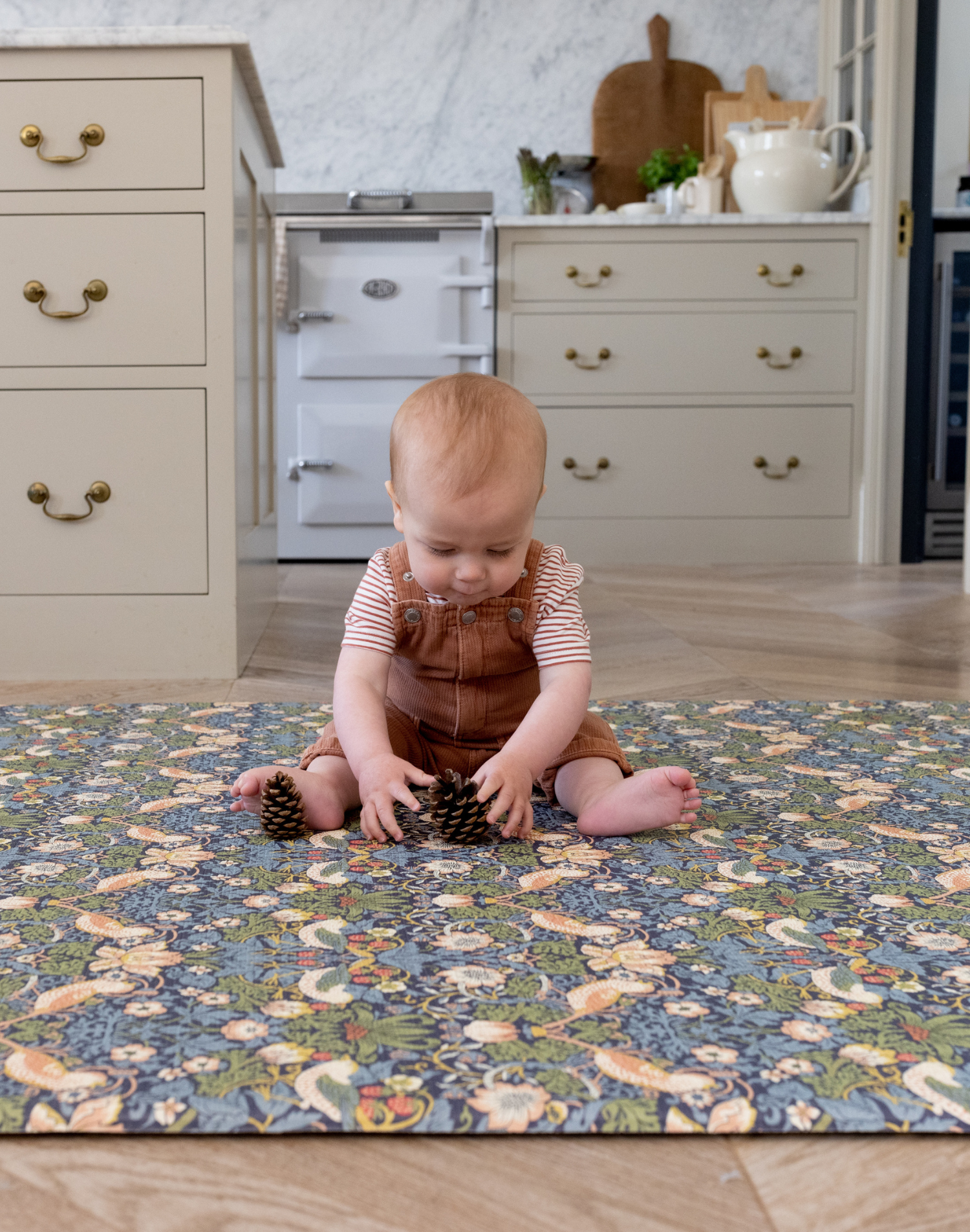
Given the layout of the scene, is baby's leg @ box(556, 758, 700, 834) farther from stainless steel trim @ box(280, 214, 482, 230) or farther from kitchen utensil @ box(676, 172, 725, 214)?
kitchen utensil @ box(676, 172, 725, 214)

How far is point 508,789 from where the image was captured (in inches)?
33.6

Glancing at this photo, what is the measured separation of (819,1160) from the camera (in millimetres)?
474

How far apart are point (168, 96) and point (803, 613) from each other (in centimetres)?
138

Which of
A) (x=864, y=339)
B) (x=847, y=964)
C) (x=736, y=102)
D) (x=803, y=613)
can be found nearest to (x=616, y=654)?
(x=803, y=613)

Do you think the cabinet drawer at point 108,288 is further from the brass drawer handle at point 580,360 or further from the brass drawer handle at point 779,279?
the brass drawer handle at point 779,279

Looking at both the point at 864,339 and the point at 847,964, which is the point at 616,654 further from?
the point at 864,339

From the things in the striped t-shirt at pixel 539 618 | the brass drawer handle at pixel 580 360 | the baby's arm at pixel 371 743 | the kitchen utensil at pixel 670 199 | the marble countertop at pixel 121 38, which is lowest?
the baby's arm at pixel 371 743

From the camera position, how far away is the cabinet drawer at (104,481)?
1545 millimetres

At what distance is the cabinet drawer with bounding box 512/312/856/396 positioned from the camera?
305 cm

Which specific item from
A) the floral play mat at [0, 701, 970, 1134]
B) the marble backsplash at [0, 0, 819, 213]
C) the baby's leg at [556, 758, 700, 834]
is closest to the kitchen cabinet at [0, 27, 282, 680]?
the floral play mat at [0, 701, 970, 1134]

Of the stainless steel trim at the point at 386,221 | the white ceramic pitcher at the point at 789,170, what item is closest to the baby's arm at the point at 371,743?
the stainless steel trim at the point at 386,221

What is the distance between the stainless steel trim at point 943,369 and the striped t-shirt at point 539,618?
8.16ft

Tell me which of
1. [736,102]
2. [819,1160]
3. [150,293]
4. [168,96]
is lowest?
[819,1160]

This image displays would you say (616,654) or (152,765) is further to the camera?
(616,654)
